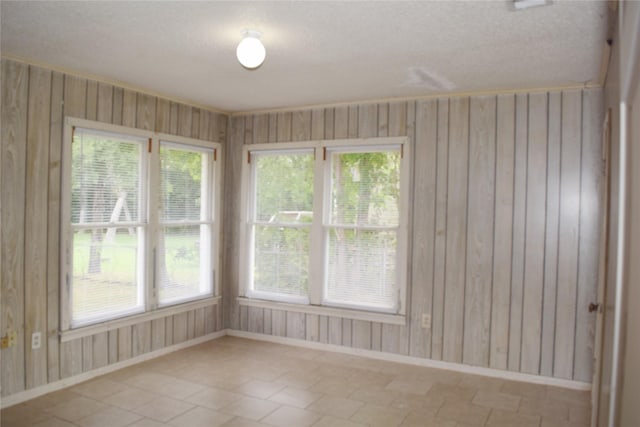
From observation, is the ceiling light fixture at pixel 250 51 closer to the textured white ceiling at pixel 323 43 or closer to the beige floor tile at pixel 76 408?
the textured white ceiling at pixel 323 43

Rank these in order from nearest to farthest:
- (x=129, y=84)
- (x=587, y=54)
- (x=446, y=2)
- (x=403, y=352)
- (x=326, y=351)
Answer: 1. (x=446, y=2)
2. (x=587, y=54)
3. (x=129, y=84)
4. (x=403, y=352)
5. (x=326, y=351)

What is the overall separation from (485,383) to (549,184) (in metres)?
1.71

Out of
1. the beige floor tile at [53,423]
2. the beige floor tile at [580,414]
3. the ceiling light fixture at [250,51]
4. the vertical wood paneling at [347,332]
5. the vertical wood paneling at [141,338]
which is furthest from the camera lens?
the vertical wood paneling at [347,332]

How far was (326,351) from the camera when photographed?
4719 mm

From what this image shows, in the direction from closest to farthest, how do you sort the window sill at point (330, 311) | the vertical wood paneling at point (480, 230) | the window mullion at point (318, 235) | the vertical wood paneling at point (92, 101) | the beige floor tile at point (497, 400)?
the beige floor tile at point (497, 400) → the vertical wood paneling at point (92, 101) → the vertical wood paneling at point (480, 230) → the window sill at point (330, 311) → the window mullion at point (318, 235)

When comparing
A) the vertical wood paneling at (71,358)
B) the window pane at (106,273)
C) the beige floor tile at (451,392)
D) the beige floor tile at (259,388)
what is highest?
the window pane at (106,273)

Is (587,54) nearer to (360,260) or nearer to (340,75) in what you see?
(340,75)

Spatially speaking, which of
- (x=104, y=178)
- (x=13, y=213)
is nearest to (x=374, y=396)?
(x=104, y=178)

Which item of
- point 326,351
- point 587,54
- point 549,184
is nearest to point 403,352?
point 326,351

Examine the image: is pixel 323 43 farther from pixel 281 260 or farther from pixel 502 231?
pixel 281 260

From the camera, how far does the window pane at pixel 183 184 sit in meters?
4.54

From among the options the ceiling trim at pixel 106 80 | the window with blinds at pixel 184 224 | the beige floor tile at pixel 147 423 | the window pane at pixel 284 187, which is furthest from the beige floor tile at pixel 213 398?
the ceiling trim at pixel 106 80

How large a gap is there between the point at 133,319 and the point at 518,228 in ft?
11.1

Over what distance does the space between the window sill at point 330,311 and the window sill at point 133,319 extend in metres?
0.44
